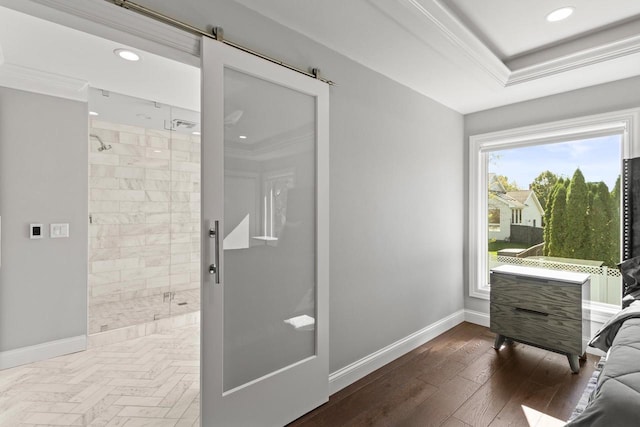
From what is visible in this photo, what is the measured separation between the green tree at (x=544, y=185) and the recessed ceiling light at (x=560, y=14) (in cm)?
165

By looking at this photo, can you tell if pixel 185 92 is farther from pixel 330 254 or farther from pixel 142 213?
pixel 330 254

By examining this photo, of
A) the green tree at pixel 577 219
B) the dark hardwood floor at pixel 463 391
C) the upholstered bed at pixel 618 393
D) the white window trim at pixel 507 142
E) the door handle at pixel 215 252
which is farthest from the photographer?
the green tree at pixel 577 219

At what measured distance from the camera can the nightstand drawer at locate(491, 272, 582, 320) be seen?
2.65 meters

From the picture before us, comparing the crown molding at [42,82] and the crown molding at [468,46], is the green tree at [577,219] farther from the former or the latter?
the crown molding at [42,82]

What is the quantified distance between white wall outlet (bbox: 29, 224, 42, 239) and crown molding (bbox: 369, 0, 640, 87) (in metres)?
3.20

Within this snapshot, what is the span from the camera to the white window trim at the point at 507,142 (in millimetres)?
2811

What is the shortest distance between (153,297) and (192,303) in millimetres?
482

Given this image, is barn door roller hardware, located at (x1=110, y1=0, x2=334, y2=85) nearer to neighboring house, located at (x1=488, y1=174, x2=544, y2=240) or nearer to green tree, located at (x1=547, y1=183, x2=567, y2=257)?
neighboring house, located at (x1=488, y1=174, x2=544, y2=240)

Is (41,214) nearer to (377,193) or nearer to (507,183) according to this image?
(377,193)

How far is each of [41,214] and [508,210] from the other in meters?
4.69

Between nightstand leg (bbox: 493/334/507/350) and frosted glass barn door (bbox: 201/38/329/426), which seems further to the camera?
nightstand leg (bbox: 493/334/507/350)

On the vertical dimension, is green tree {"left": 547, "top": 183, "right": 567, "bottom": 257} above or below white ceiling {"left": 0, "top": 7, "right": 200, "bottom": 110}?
below

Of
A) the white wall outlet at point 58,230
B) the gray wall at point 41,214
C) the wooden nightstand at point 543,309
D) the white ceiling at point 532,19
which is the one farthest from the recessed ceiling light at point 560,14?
the white wall outlet at point 58,230

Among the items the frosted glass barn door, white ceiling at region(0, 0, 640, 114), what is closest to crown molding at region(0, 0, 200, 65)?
the frosted glass barn door
